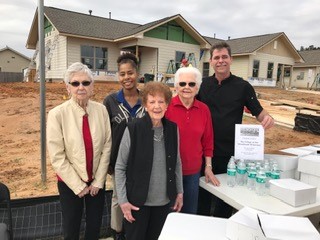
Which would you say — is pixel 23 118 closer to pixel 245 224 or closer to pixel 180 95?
pixel 180 95

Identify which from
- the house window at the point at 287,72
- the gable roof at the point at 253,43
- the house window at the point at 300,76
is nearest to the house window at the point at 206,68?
the gable roof at the point at 253,43

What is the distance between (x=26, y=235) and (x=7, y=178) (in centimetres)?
201

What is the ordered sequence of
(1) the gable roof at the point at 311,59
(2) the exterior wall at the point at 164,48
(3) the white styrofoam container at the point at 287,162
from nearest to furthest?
1. (3) the white styrofoam container at the point at 287,162
2. (2) the exterior wall at the point at 164,48
3. (1) the gable roof at the point at 311,59

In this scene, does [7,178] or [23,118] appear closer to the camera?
[7,178]

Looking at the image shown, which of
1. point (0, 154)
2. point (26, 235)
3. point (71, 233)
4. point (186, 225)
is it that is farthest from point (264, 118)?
point (0, 154)

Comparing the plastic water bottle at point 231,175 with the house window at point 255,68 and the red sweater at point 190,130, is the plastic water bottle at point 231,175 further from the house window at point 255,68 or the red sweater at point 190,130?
the house window at point 255,68

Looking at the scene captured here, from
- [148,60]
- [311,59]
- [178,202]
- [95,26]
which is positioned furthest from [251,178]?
[311,59]

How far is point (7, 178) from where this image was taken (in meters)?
4.66

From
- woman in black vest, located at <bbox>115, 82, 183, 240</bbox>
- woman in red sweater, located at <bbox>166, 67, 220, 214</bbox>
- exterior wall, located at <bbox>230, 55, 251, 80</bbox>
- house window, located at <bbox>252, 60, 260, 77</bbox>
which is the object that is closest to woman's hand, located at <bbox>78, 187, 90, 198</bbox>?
woman in black vest, located at <bbox>115, 82, 183, 240</bbox>

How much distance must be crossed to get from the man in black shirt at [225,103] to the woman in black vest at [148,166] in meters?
0.80

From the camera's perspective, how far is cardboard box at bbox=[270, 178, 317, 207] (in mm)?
2051

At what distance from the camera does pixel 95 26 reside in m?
A: 18.6

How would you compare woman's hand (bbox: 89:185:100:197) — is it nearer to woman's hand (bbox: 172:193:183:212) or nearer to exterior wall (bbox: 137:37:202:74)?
woman's hand (bbox: 172:193:183:212)

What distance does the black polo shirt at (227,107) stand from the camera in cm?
285
